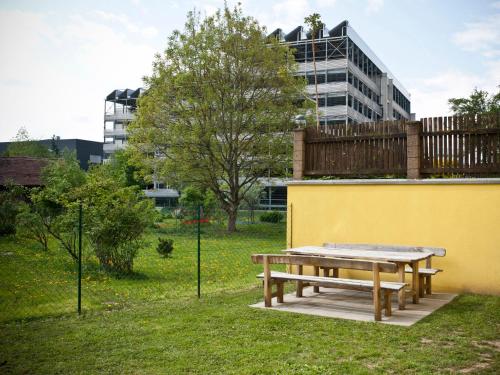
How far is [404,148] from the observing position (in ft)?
36.0

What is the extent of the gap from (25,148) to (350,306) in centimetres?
6123

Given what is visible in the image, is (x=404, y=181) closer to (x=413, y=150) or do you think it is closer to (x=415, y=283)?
(x=413, y=150)

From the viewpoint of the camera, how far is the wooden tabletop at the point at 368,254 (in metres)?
8.58

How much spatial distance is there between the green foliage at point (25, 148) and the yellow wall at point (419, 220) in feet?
182

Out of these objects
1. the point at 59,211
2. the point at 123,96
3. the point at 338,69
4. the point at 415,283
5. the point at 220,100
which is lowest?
the point at 415,283

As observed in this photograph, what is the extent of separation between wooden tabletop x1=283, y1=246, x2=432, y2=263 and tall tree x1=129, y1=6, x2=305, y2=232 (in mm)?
20243

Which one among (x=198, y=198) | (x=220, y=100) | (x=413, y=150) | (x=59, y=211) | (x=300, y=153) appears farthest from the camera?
(x=198, y=198)

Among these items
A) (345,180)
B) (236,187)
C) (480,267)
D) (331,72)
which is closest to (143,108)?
(236,187)

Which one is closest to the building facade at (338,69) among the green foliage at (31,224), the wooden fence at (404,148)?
the green foliage at (31,224)

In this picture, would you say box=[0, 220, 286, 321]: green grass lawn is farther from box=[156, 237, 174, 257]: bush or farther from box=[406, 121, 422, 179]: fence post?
box=[406, 121, 422, 179]: fence post

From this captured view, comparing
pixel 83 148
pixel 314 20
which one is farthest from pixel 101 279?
pixel 83 148

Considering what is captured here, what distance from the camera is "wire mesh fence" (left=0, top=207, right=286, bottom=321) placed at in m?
9.52

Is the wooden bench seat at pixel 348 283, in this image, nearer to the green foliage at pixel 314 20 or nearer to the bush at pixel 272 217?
the green foliage at pixel 314 20

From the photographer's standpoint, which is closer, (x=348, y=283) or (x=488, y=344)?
(x=488, y=344)
